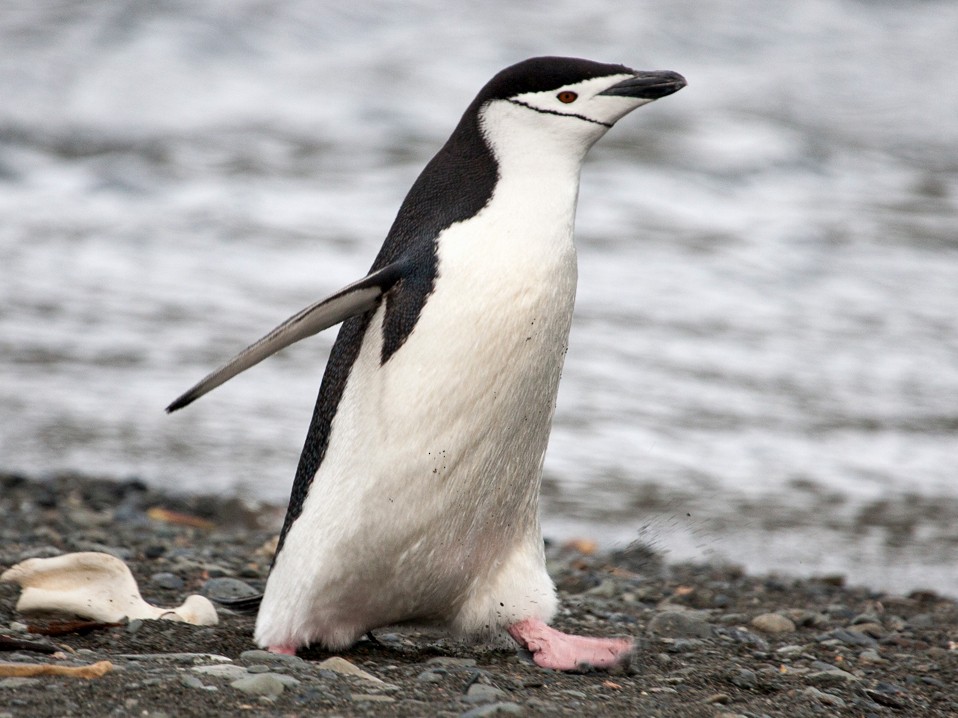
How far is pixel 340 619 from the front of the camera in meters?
2.84

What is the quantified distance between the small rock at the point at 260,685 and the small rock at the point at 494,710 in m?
0.33

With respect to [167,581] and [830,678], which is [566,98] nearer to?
[830,678]

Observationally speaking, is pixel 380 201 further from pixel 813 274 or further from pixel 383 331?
pixel 383 331

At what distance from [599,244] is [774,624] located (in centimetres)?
585

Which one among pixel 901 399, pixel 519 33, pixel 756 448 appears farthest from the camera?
pixel 519 33

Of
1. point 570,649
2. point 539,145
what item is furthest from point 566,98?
point 570,649

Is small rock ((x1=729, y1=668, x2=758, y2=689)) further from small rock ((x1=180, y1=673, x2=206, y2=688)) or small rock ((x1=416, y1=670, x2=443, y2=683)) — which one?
small rock ((x1=180, y1=673, x2=206, y2=688))

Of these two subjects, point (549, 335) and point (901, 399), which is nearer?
point (549, 335)

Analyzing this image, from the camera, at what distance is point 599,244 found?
928 cm

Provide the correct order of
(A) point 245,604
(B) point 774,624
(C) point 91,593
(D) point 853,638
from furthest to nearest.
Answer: (B) point 774,624 → (D) point 853,638 → (A) point 245,604 → (C) point 91,593

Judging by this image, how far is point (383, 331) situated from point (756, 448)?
356cm

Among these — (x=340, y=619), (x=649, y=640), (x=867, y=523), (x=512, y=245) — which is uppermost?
(x=512, y=245)

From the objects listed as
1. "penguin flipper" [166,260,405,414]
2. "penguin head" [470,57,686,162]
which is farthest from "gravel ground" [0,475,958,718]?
"penguin head" [470,57,686,162]

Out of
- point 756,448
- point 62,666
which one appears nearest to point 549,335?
point 62,666
